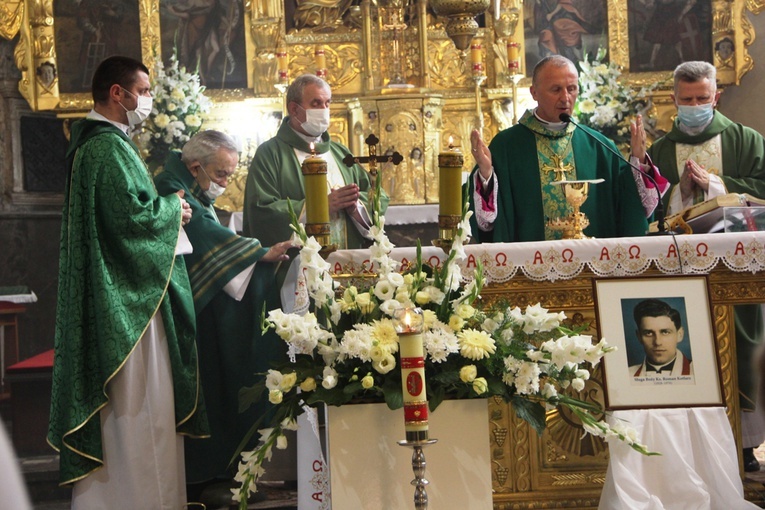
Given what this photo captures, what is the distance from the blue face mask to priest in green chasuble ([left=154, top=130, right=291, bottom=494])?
8.14ft

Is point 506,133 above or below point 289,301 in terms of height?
above

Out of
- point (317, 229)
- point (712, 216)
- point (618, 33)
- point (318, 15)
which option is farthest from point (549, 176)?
point (318, 15)

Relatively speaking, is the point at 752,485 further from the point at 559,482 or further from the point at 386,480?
the point at 386,480

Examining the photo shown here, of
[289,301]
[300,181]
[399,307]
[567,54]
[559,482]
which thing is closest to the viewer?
[399,307]

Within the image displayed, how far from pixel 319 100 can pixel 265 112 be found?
9.16ft

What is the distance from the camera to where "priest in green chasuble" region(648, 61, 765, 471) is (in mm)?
5523

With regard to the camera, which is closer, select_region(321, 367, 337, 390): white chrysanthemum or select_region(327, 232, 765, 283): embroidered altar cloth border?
select_region(321, 367, 337, 390): white chrysanthemum

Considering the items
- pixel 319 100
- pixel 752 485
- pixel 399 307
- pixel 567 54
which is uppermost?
pixel 567 54

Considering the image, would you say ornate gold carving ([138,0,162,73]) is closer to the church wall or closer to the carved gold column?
the carved gold column

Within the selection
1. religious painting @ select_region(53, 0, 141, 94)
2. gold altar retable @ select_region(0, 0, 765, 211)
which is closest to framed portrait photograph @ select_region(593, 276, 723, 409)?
gold altar retable @ select_region(0, 0, 765, 211)

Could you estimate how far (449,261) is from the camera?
3.21 meters

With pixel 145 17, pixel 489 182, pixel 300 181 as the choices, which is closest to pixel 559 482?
pixel 489 182

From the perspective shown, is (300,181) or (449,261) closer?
(449,261)

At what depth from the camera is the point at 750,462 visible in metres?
5.43
